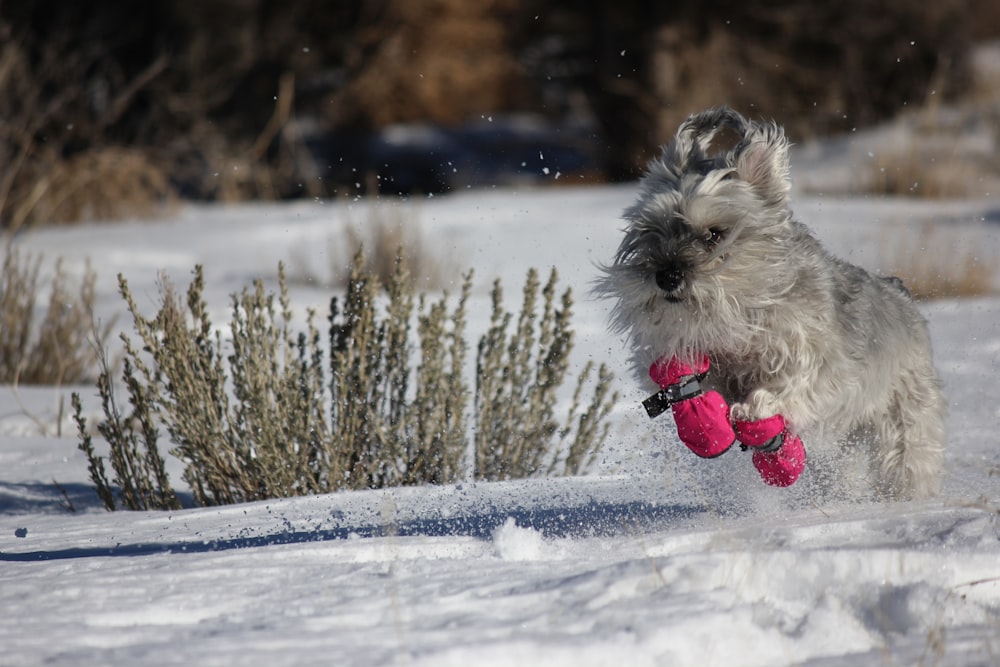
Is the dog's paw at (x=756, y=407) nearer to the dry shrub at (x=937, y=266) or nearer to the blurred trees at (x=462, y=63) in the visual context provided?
the dry shrub at (x=937, y=266)

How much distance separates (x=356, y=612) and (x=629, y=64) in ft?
63.6

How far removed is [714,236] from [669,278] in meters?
0.25

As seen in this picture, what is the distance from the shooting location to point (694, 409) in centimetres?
388

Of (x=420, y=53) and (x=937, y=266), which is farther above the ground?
(x=420, y=53)

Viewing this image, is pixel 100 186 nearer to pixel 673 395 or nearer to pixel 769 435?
pixel 673 395

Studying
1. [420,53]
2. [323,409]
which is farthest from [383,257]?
[420,53]

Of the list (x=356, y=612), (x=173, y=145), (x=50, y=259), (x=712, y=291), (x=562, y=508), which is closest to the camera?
(x=356, y=612)

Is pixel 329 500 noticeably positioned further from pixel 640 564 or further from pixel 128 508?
pixel 640 564

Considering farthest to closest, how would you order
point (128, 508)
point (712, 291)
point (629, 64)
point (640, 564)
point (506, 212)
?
point (629, 64), point (506, 212), point (128, 508), point (712, 291), point (640, 564)

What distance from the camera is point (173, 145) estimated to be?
602 inches

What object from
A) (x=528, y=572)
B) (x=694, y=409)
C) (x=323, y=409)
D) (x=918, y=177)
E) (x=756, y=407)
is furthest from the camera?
(x=918, y=177)

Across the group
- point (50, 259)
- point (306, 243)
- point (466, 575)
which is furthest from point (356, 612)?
point (306, 243)

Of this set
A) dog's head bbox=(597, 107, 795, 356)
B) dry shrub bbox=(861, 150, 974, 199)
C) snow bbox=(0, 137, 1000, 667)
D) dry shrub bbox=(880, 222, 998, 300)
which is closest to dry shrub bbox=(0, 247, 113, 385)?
snow bbox=(0, 137, 1000, 667)

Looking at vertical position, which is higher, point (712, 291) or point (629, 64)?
point (629, 64)
